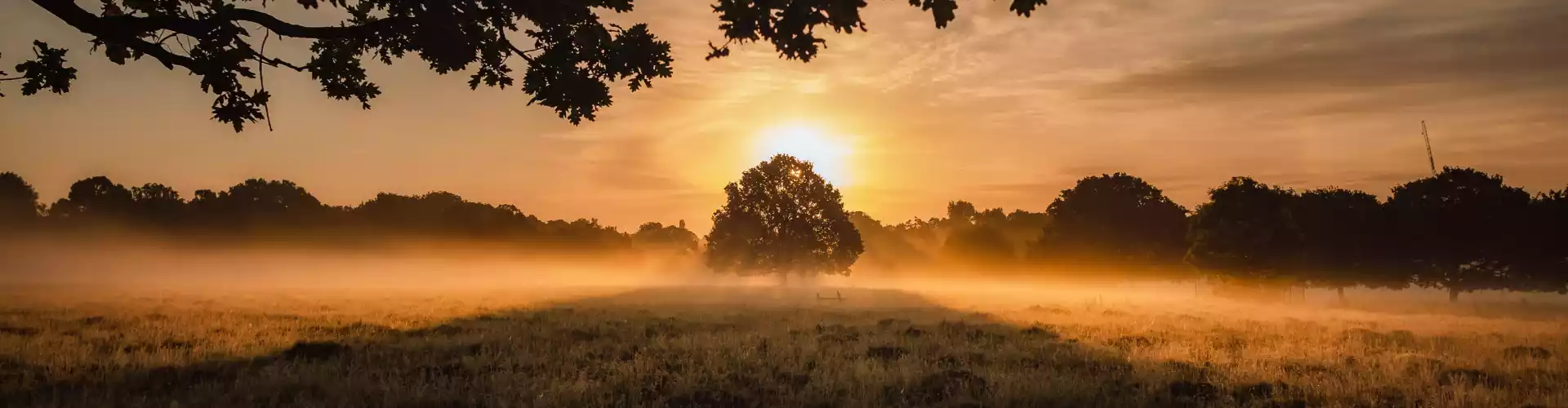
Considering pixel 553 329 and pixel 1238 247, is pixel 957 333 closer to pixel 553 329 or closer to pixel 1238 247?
pixel 553 329

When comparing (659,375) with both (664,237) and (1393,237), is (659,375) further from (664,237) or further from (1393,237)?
(664,237)

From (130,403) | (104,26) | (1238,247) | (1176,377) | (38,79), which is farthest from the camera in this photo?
(1238,247)

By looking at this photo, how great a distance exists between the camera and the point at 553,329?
58.4 ft

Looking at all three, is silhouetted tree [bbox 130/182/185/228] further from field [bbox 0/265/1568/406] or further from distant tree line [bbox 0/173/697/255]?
field [bbox 0/265/1568/406]

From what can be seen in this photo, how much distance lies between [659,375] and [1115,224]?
7773 cm

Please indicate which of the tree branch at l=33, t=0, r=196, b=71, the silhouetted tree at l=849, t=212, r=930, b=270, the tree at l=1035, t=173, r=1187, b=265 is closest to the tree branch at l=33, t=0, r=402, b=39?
the tree branch at l=33, t=0, r=196, b=71

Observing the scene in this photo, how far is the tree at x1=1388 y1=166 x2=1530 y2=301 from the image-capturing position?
4709 centimetres

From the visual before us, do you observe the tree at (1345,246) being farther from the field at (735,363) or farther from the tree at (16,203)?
the tree at (16,203)

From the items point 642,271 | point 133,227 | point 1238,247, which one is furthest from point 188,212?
point 1238,247

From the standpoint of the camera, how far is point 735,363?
39.4ft

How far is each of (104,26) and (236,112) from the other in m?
1.64

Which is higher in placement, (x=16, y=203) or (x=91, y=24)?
(x=16, y=203)

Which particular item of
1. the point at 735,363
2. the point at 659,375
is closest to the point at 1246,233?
the point at 735,363

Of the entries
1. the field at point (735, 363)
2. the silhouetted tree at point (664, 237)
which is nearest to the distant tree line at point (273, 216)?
the silhouetted tree at point (664, 237)
